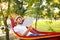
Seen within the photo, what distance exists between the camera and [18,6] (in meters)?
1.75

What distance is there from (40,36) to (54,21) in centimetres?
19

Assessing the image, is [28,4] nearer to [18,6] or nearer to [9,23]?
[18,6]

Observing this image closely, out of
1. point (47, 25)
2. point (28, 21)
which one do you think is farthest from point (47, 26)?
point (28, 21)

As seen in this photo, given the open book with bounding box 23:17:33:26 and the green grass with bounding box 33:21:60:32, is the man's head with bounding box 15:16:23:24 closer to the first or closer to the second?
the open book with bounding box 23:17:33:26

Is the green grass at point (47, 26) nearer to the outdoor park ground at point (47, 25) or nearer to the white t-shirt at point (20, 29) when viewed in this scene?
the outdoor park ground at point (47, 25)

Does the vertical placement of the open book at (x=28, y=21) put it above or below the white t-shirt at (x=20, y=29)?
above

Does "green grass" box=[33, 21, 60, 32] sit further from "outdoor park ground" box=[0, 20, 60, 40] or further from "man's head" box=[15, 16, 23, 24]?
"man's head" box=[15, 16, 23, 24]

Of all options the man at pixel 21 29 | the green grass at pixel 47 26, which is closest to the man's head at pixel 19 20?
the man at pixel 21 29

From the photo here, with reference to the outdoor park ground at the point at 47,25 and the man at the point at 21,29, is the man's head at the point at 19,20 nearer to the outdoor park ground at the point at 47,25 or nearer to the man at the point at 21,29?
the man at the point at 21,29

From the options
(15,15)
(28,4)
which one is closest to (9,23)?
(15,15)

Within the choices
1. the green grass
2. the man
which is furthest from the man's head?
the green grass

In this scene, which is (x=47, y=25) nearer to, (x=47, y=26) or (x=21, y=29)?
(x=47, y=26)

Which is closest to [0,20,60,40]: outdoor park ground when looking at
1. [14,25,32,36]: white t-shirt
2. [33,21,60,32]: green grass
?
[33,21,60,32]: green grass

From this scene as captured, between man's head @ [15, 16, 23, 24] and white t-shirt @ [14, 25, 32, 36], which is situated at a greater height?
man's head @ [15, 16, 23, 24]
